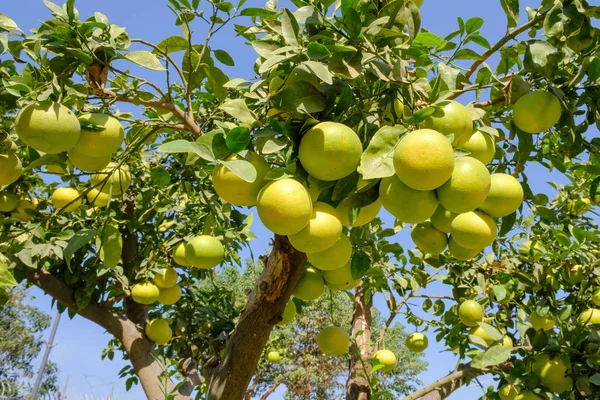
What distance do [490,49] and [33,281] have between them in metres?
2.76

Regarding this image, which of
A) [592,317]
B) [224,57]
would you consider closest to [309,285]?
[224,57]

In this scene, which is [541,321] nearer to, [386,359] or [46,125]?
[386,359]

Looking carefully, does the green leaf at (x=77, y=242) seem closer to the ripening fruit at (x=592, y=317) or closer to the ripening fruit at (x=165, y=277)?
the ripening fruit at (x=165, y=277)

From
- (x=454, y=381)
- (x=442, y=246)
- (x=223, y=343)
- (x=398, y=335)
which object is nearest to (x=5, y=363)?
(x=398, y=335)

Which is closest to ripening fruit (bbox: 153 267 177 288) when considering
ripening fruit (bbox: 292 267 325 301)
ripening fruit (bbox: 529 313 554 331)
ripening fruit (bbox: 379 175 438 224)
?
ripening fruit (bbox: 292 267 325 301)

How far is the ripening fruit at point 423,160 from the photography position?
34.7 inches

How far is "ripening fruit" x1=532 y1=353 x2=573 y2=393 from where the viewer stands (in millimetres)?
2000

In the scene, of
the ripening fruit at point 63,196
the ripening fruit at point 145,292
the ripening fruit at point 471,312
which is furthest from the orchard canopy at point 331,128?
the ripening fruit at point 145,292

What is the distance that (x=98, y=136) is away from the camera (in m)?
1.19

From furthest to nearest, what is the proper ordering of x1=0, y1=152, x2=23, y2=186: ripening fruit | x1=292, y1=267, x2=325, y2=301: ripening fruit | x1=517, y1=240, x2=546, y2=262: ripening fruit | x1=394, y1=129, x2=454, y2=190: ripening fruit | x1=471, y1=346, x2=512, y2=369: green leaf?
x1=517, y1=240, x2=546, y2=262: ripening fruit → x1=471, y1=346, x2=512, y2=369: green leaf → x1=292, y1=267, x2=325, y2=301: ripening fruit → x1=0, y1=152, x2=23, y2=186: ripening fruit → x1=394, y1=129, x2=454, y2=190: ripening fruit

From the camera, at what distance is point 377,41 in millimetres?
1107

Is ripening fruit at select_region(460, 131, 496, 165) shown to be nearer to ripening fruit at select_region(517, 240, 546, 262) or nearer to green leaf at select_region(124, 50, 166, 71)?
green leaf at select_region(124, 50, 166, 71)

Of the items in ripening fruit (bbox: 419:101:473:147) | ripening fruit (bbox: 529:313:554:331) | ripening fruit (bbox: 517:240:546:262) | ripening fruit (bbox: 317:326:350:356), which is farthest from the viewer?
ripening fruit (bbox: 517:240:546:262)

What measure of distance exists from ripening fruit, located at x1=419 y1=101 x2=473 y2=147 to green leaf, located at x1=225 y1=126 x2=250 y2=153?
1.27 feet
